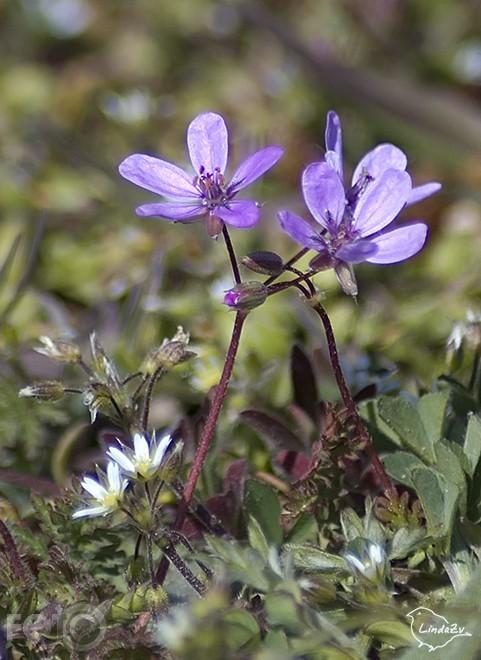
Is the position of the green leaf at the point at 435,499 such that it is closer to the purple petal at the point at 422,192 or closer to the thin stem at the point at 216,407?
the thin stem at the point at 216,407

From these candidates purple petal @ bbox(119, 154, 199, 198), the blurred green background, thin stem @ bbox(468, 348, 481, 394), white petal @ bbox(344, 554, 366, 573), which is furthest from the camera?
the blurred green background

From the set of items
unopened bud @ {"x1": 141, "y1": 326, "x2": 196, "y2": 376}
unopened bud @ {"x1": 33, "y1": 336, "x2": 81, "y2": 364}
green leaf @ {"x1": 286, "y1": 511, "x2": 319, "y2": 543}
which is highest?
unopened bud @ {"x1": 141, "y1": 326, "x2": 196, "y2": 376}

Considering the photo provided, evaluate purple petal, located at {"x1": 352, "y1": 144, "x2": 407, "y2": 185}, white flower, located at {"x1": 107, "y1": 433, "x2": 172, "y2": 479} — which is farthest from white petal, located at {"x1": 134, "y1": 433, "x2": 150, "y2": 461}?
purple petal, located at {"x1": 352, "y1": 144, "x2": 407, "y2": 185}

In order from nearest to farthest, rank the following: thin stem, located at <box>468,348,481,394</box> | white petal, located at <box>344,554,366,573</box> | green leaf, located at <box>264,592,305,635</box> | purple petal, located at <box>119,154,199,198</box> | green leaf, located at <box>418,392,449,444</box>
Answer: green leaf, located at <box>264,592,305,635</box>
white petal, located at <box>344,554,366,573</box>
purple petal, located at <box>119,154,199,198</box>
green leaf, located at <box>418,392,449,444</box>
thin stem, located at <box>468,348,481,394</box>

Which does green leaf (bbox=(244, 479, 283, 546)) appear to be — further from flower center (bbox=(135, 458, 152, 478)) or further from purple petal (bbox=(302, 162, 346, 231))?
purple petal (bbox=(302, 162, 346, 231))

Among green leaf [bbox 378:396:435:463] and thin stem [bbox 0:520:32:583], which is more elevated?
green leaf [bbox 378:396:435:463]

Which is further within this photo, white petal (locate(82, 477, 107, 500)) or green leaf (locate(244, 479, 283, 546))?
green leaf (locate(244, 479, 283, 546))

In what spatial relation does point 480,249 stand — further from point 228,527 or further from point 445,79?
point 228,527
